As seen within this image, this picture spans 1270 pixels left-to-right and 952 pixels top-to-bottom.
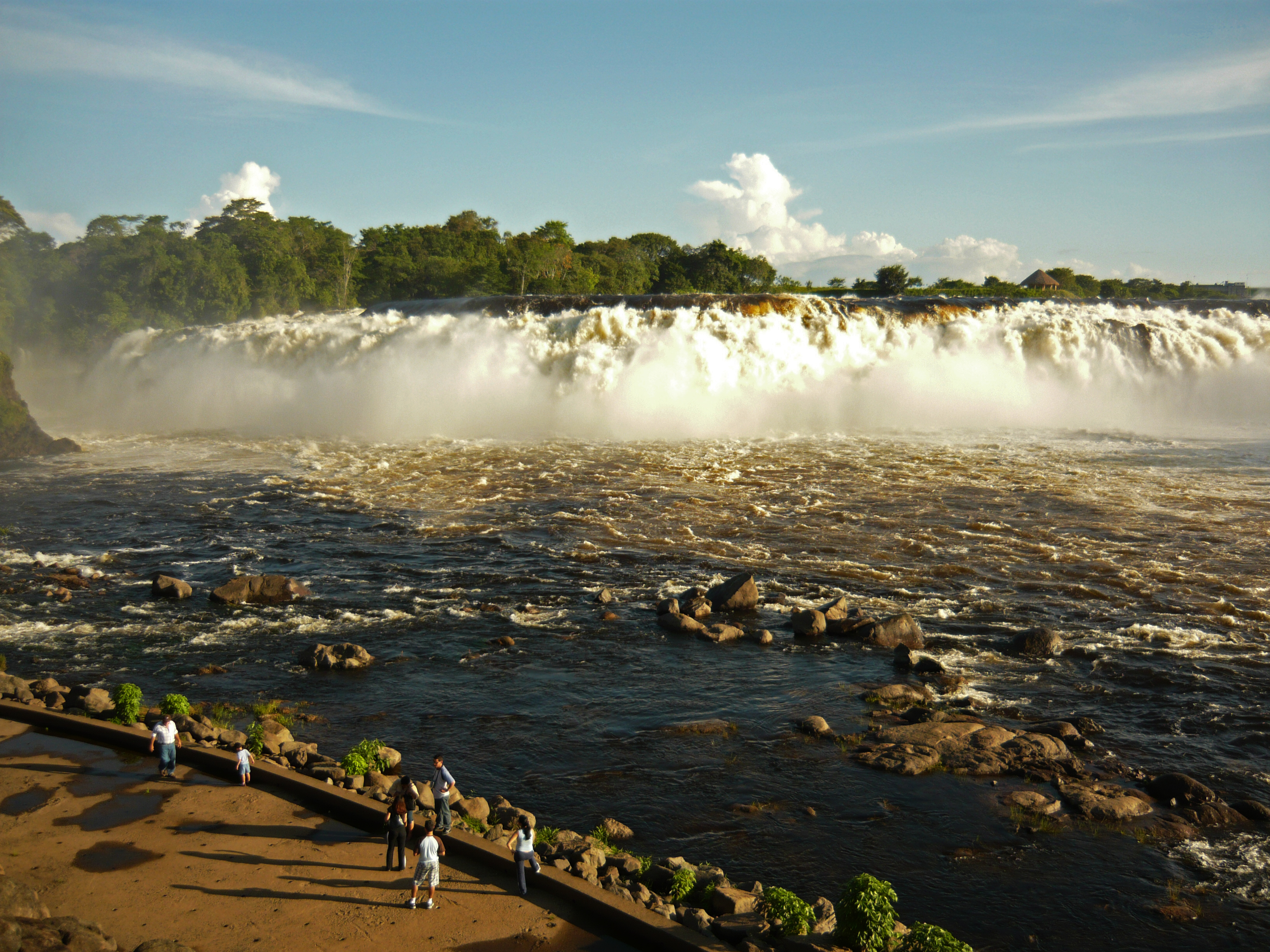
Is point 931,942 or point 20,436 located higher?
point 20,436

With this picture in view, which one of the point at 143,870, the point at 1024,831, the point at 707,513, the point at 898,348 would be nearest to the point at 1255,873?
the point at 1024,831

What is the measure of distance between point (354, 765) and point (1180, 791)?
29.0ft

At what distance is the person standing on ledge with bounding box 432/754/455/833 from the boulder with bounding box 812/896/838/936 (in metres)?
3.29

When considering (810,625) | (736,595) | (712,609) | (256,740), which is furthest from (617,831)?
(736,595)

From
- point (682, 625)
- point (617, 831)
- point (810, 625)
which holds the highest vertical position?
point (810, 625)

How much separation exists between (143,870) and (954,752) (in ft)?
27.8

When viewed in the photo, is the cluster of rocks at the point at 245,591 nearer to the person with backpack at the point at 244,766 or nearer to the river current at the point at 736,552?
the river current at the point at 736,552

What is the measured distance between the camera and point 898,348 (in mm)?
38812

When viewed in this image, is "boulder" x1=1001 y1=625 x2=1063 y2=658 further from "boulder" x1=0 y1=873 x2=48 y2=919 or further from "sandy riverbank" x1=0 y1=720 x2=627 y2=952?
"boulder" x1=0 y1=873 x2=48 y2=919

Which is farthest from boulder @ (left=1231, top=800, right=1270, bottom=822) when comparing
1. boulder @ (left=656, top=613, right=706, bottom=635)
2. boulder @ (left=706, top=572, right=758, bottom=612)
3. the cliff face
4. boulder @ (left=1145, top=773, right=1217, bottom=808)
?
the cliff face

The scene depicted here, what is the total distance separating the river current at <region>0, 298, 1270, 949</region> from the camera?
29.5ft

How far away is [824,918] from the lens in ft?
22.9

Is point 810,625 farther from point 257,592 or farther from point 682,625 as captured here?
point 257,592

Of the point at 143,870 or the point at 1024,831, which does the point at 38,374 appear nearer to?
the point at 143,870
